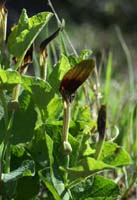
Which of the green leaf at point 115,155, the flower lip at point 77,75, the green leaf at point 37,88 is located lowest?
the green leaf at point 115,155

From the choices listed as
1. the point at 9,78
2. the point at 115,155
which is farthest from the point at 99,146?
the point at 9,78

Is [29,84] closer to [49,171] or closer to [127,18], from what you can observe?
[49,171]

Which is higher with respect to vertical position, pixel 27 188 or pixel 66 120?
pixel 66 120

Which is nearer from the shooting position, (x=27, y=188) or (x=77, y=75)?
(x=77, y=75)

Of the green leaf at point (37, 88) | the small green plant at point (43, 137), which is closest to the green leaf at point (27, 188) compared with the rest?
the small green plant at point (43, 137)

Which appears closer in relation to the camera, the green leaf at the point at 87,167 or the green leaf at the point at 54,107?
the green leaf at the point at 87,167

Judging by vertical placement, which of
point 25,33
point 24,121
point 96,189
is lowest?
point 96,189

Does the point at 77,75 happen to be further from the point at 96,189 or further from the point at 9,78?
the point at 96,189

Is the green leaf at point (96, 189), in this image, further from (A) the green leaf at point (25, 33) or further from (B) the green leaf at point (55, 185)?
(A) the green leaf at point (25, 33)
